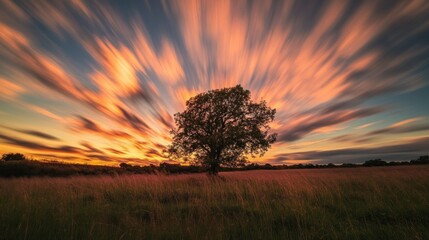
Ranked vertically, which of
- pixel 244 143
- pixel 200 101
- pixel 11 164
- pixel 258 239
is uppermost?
pixel 200 101

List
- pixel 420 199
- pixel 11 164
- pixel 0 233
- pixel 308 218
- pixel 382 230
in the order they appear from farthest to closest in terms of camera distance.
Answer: pixel 11 164, pixel 420 199, pixel 308 218, pixel 382 230, pixel 0 233

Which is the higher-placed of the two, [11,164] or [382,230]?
[11,164]

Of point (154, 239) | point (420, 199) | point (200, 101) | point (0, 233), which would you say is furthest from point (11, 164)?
point (420, 199)

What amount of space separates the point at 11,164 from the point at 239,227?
24.2 metres

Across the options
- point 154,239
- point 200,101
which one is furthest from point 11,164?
point 154,239

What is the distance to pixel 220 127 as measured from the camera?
2420 cm

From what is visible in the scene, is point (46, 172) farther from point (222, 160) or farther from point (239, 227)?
point (239, 227)

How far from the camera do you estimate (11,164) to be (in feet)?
62.1

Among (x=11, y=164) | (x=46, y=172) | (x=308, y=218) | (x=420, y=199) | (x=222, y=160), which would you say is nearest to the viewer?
(x=308, y=218)

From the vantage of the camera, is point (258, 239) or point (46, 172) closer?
point (258, 239)

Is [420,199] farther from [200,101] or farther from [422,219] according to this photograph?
[200,101]

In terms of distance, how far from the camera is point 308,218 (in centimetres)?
453

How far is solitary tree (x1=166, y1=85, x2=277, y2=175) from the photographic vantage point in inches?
930

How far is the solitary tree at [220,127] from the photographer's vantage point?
2362 centimetres
